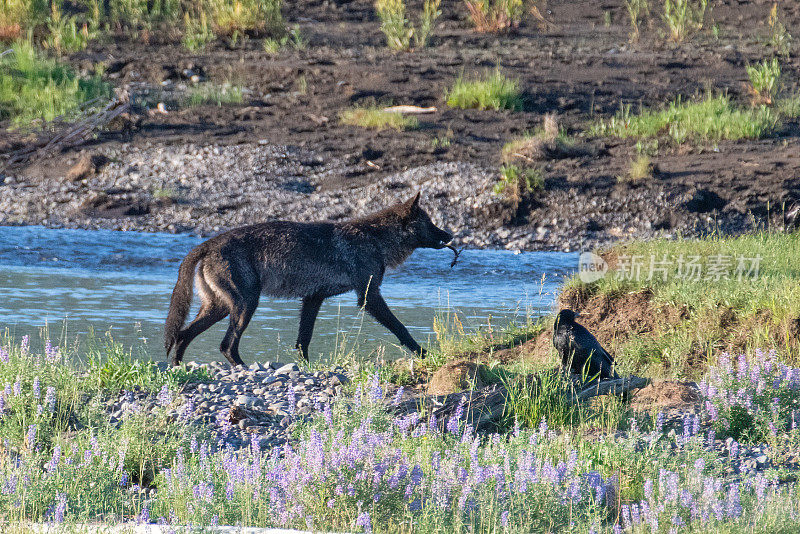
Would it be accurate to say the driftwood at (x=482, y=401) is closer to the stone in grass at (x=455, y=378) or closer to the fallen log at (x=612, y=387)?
the fallen log at (x=612, y=387)

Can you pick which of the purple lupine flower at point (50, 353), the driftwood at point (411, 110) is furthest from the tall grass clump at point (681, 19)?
the purple lupine flower at point (50, 353)

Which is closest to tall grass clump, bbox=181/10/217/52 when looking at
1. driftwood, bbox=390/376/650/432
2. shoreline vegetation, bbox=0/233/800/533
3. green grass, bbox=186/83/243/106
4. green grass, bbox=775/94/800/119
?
green grass, bbox=186/83/243/106

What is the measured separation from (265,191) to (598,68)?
7251 millimetres

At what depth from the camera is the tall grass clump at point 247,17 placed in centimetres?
2173

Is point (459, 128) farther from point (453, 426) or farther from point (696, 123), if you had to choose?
point (453, 426)

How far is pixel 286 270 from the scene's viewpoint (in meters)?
8.83

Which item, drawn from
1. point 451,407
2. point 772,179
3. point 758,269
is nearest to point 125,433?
point 451,407

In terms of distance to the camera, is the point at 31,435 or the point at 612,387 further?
the point at 612,387

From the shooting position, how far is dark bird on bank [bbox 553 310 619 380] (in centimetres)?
718

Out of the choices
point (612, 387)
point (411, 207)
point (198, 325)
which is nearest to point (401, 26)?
point (411, 207)

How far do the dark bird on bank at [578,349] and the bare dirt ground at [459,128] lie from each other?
22.2 feet

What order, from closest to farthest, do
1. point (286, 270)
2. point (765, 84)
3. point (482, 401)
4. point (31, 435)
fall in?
point (31, 435)
point (482, 401)
point (286, 270)
point (765, 84)

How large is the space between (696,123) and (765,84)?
1.85m

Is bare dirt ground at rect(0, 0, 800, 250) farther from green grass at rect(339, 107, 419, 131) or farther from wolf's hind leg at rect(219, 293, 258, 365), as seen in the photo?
wolf's hind leg at rect(219, 293, 258, 365)
